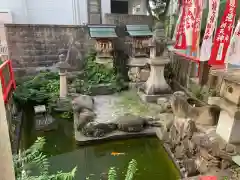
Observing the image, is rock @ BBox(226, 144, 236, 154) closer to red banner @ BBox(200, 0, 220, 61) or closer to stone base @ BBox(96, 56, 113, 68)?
red banner @ BBox(200, 0, 220, 61)

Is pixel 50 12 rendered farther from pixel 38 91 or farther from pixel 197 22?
pixel 197 22

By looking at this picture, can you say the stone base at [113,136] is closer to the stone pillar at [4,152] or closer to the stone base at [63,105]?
the stone base at [63,105]

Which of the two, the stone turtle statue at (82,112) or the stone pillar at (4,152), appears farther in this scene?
the stone turtle statue at (82,112)

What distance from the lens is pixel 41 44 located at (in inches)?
374

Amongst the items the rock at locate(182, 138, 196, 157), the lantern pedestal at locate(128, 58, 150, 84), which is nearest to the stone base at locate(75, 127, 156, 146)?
the rock at locate(182, 138, 196, 157)

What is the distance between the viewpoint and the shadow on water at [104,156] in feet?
13.1

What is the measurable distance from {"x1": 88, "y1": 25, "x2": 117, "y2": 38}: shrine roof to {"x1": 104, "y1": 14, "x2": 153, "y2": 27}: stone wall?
4.59 ft

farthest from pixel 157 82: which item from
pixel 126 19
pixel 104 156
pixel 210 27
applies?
pixel 126 19

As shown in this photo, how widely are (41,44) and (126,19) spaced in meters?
4.58

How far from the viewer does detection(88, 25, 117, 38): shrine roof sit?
8.50 metres

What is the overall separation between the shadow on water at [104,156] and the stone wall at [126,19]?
22.7 feet

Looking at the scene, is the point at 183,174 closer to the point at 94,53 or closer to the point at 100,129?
the point at 100,129

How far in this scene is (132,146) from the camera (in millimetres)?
4879

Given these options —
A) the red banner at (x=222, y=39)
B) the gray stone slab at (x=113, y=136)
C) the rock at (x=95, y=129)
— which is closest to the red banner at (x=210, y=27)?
the red banner at (x=222, y=39)
